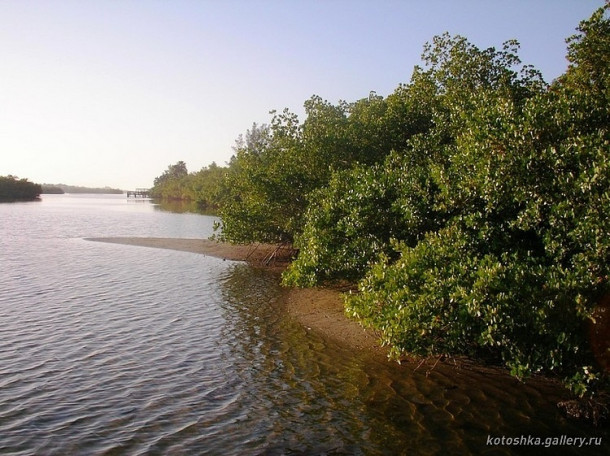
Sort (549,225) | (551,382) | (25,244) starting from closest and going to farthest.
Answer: (549,225) < (551,382) < (25,244)

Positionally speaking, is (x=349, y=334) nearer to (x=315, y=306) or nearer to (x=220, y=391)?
(x=315, y=306)

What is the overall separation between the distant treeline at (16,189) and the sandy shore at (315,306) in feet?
369

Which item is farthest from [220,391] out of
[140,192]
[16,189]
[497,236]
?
[140,192]

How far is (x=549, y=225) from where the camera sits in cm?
1298

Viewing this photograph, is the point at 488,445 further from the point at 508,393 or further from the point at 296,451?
the point at 296,451

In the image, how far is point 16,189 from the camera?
135 m

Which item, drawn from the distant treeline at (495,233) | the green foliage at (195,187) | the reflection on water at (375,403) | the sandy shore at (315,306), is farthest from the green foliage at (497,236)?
the green foliage at (195,187)

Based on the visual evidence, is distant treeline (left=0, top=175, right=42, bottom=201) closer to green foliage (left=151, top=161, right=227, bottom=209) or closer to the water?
green foliage (left=151, top=161, right=227, bottom=209)

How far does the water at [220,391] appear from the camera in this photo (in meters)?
10.8

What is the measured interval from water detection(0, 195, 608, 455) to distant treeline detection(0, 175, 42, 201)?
127272mm

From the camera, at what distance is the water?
35.3ft

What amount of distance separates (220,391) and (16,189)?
146m

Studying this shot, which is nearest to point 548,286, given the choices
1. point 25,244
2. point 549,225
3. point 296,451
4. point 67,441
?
point 549,225

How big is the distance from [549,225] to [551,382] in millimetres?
4784
